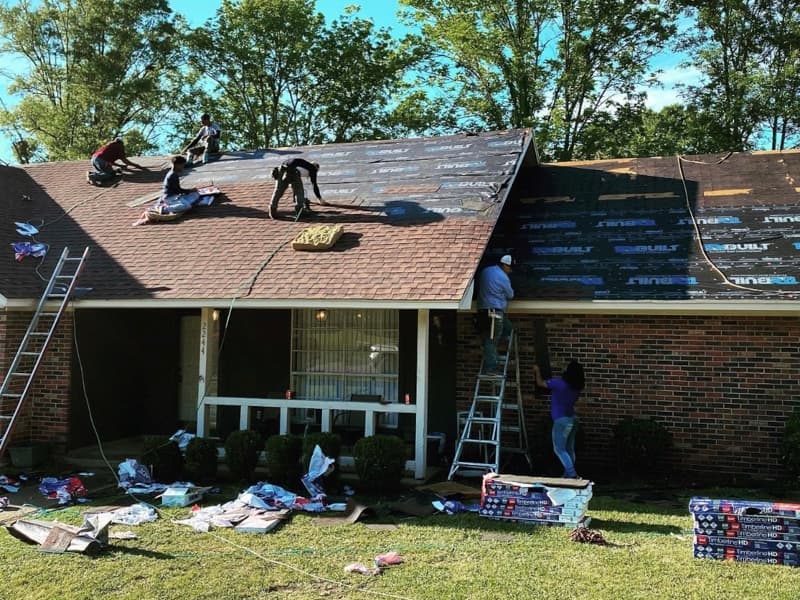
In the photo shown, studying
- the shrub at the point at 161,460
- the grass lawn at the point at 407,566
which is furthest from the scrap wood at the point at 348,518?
the shrub at the point at 161,460

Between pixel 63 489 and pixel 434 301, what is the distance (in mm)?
5012

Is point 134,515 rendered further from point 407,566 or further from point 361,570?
point 407,566

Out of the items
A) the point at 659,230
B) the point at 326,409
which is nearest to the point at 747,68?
the point at 659,230

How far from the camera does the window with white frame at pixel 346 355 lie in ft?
34.6

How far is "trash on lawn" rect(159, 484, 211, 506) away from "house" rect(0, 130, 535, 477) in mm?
1662

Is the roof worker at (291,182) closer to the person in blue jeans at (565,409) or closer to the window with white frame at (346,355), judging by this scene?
the window with white frame at (346,355)

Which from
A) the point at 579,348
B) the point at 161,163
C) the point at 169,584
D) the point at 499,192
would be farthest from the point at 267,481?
the point at 161,163

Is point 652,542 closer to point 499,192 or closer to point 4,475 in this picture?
point 499,192

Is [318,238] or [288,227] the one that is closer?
[318,238]

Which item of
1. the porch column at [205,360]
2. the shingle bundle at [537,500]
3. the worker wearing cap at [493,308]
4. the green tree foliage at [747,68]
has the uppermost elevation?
the green tree foliage at [747,68]

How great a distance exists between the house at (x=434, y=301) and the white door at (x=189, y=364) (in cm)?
3

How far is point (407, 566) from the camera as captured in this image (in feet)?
17.9

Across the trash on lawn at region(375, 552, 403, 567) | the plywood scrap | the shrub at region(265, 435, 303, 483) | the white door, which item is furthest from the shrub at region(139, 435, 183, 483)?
the trash on lawn at region(375, 552, 403, 567)

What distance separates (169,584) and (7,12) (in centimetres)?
3262
